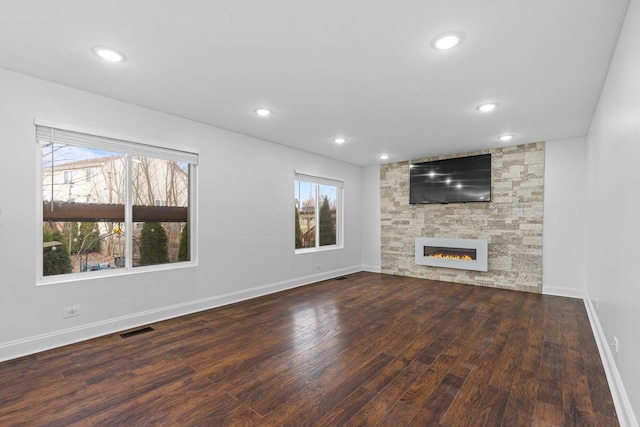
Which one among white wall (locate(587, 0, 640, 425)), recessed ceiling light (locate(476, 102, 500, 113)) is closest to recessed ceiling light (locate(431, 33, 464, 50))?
white wall (locate(587, 0, 640, 425))

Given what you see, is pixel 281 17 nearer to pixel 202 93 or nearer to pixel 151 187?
pixel 202 93

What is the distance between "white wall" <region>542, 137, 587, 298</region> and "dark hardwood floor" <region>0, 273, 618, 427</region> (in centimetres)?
116

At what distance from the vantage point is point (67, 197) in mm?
3070

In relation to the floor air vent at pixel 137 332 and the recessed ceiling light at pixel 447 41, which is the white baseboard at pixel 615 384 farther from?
the floor air vent at pixel 137 332

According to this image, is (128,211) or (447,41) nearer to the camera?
(447,41)

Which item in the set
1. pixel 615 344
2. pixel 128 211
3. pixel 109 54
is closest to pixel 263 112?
pixel 109 54

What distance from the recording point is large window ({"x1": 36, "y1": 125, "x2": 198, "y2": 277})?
298 cm

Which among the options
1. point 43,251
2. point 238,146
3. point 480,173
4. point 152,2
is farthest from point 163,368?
point 480,173

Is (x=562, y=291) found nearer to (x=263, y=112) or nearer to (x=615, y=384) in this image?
(x=615, y=384)

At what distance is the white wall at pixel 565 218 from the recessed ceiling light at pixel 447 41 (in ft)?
12.8

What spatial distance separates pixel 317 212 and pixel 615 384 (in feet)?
15.6

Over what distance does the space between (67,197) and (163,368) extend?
6.52 ft

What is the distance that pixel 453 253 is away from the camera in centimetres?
588

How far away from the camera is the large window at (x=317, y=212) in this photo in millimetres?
5785
